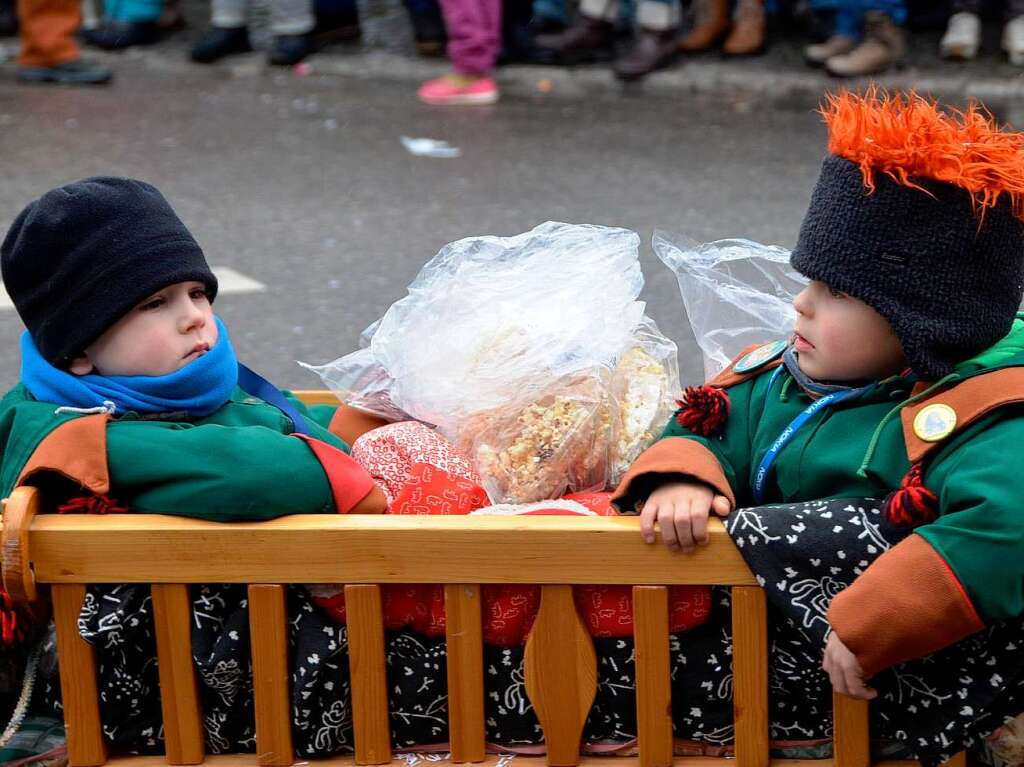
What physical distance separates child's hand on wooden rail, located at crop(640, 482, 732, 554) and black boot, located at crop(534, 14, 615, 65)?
223 inches

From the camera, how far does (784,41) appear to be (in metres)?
7.49

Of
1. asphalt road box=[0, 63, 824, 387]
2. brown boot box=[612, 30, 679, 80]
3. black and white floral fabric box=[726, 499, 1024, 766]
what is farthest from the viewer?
brown boot box=[612, 30, 679, 80]

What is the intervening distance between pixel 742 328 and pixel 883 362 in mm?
628

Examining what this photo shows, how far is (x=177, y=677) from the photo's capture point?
201 cm

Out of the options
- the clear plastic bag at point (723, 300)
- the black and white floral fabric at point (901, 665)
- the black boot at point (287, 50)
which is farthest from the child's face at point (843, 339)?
the black boot at point (287, 50)

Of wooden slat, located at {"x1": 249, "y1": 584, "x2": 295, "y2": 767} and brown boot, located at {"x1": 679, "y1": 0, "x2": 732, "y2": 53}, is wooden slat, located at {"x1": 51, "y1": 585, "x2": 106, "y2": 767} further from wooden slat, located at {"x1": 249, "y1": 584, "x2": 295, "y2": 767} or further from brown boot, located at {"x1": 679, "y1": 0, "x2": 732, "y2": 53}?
brown boot, located at {"x1": 679, "y1": 0, "x2": 732, "y2": 53}

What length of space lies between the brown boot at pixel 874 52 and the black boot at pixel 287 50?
9.05 feet

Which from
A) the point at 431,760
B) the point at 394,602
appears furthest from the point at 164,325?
the point at 431,760

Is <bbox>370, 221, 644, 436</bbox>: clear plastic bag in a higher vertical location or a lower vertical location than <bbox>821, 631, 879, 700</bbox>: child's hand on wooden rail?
higher

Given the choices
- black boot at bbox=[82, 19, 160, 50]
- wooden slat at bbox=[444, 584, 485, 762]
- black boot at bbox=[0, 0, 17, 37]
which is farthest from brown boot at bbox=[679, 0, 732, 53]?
wooden slat at bbox=[444, 584, 485, 762]

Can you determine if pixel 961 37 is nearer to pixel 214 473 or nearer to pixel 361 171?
pixel 361 171

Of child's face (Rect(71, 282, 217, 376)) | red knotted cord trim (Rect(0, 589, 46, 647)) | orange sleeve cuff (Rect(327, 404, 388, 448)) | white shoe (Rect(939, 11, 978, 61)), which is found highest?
child's face (Rect(71, 282, 217, 376))

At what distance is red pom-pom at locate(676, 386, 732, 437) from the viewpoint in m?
2.21

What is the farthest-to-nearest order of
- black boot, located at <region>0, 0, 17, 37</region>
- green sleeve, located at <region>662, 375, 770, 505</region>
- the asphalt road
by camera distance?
black boot, located at <region>0, 0, 17, 37</region>
the asphalt road
green sleeve, located at <region>662, 375, 770, 505</region>
